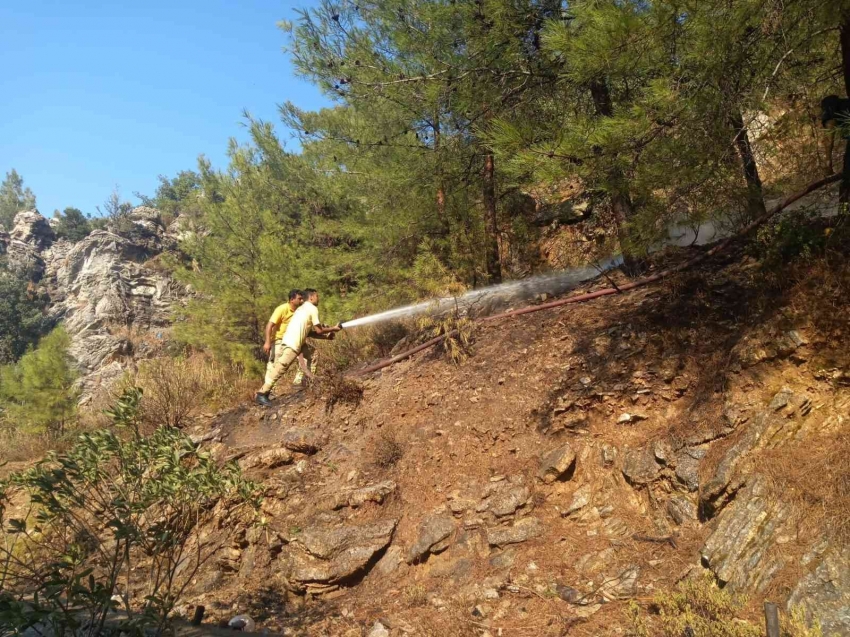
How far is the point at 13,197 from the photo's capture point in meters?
54.7

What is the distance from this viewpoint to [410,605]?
15.2 ft

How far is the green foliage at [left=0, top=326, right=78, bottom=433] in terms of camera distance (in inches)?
553

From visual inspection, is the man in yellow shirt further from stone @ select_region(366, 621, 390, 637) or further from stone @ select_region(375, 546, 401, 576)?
stone @ select_region(366, 621, 390, 637)

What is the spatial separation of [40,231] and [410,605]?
42.5 metres

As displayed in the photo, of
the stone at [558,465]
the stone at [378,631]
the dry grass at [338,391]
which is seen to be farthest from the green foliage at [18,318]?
the stone at [558,465]

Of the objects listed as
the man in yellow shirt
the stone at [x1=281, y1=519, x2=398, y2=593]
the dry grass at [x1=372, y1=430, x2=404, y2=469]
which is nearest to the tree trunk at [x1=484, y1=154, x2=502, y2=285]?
the man in yellow shirt

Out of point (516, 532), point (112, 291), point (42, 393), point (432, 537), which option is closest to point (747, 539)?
point (516, 532)

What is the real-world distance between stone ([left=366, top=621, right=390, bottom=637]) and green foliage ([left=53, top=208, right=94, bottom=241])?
39.8 m

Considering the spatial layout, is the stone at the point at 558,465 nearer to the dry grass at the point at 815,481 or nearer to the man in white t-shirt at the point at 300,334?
the dry grass at the point at 815,481

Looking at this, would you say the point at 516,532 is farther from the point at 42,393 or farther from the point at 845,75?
the point at 42,393

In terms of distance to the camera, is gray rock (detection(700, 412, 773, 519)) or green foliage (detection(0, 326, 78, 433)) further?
green foliage (detection(0, 326, 78, 433))

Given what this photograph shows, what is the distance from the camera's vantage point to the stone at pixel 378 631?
4312mm

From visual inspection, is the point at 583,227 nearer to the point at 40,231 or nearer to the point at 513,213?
the point at 513,213

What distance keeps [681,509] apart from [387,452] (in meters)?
3.03
